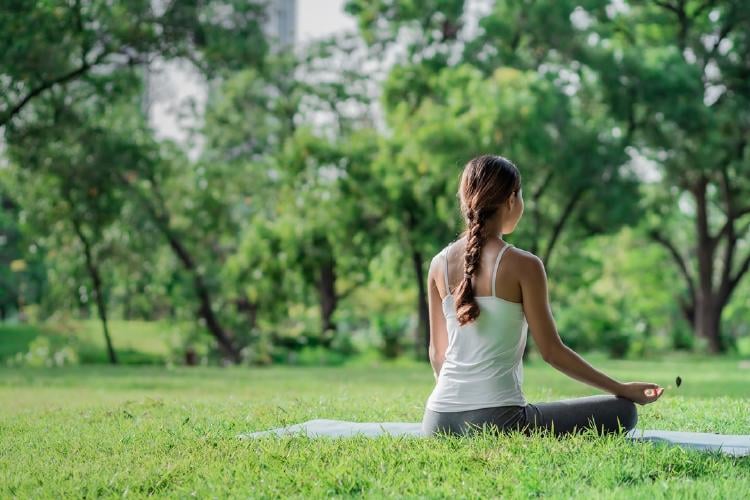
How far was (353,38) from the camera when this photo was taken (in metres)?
29.8

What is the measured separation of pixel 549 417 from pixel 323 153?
69.8 ft

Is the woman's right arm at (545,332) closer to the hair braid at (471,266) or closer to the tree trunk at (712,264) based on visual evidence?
the hair braid at (471,266)

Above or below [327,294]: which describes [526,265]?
below

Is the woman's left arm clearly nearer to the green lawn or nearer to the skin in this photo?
the skin

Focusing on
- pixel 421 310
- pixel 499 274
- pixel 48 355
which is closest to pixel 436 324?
pixel 499 274

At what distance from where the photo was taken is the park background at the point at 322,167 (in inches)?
835

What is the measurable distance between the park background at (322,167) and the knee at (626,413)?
672cm

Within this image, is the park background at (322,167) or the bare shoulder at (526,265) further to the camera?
the park background at (322,167)

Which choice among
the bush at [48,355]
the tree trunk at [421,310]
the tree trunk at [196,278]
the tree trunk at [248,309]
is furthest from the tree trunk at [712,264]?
the bush at [48,355]

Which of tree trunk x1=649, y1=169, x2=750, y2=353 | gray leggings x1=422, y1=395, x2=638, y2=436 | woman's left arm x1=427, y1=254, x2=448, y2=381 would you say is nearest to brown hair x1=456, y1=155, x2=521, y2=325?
woman's left arm x1=427, y1=254, x2=448, y2=381

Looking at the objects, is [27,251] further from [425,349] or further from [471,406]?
[471,406]

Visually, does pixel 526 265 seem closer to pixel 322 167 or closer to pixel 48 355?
pixel 322 167

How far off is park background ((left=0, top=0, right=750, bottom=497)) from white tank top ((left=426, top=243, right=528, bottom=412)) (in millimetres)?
7404

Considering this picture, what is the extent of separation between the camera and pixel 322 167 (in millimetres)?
27031
